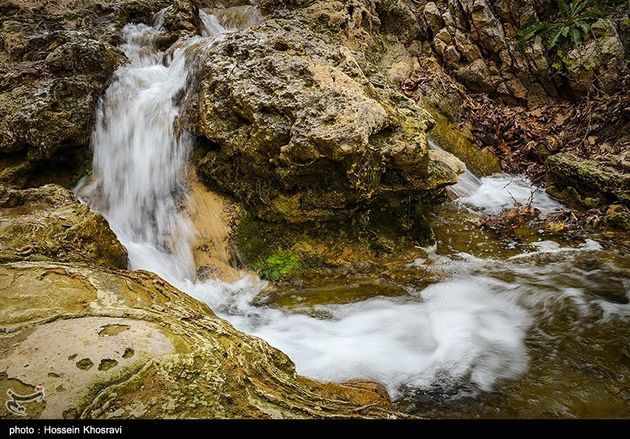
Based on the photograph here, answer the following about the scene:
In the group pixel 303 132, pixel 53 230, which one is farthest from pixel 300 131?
pixel 53 230

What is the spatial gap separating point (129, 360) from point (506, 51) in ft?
32.9

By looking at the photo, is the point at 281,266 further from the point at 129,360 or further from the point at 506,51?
the point at 506,51

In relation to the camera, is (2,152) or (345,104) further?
(2,152)

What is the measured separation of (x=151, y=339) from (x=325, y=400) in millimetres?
1100

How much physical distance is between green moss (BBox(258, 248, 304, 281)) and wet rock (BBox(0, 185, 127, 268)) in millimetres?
1630

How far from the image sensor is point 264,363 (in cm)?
257

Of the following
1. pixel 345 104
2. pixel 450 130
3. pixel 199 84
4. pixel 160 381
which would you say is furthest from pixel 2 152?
pixel 450 130

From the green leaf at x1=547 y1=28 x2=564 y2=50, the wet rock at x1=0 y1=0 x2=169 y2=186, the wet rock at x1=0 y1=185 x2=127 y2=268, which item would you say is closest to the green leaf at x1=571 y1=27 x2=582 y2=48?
the green leaf at x1=547 y1=28 x2=564 y2=50

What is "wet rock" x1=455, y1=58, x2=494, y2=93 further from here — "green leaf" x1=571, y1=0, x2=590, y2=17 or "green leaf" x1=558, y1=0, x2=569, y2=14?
"green leaf" x1=571, y1=0, x2=590, y2=17

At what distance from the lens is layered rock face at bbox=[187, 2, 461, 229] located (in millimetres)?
4539

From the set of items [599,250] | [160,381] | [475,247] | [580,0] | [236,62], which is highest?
[580,0]
